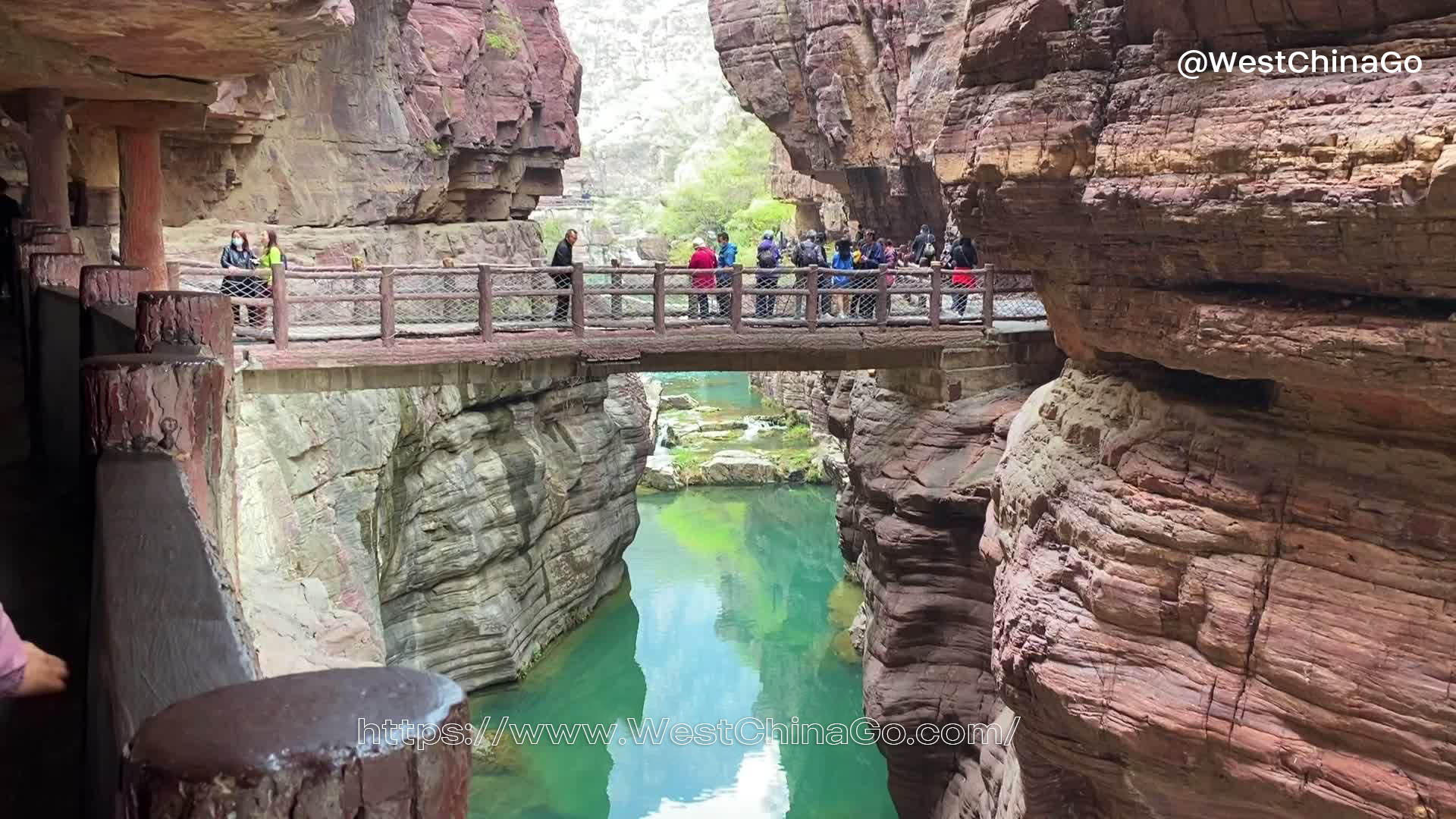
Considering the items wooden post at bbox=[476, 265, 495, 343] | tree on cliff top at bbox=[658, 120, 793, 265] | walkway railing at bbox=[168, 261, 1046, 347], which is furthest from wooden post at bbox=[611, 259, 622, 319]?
tree on cliff top at bbox=[658, 120, 793, 265]

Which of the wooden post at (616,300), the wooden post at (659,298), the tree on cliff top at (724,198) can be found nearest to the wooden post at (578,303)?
the wooden post at (616,300)

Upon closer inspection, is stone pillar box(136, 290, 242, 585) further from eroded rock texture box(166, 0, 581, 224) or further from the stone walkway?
eroded rock texture box(166, 0, 581, 224)

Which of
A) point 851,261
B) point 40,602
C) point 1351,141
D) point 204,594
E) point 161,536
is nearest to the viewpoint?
point 204,594

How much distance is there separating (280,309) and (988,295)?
784 cm

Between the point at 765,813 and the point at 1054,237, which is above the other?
the point at 1054,237

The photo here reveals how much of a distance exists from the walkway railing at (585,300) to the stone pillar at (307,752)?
34.0 ft

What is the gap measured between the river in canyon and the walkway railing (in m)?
5.53

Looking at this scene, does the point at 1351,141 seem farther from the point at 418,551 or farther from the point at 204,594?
the point at 418,551

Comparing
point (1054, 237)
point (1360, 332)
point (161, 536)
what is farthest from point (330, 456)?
point (161, 536)

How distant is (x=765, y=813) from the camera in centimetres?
1391

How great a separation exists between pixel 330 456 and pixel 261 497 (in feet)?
7.28

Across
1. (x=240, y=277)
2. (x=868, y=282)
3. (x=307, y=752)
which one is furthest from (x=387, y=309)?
(x=307, y=752)

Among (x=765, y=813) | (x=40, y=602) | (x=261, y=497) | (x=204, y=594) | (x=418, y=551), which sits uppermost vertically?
(x=204, y=594)

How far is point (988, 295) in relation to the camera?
1336 cm
